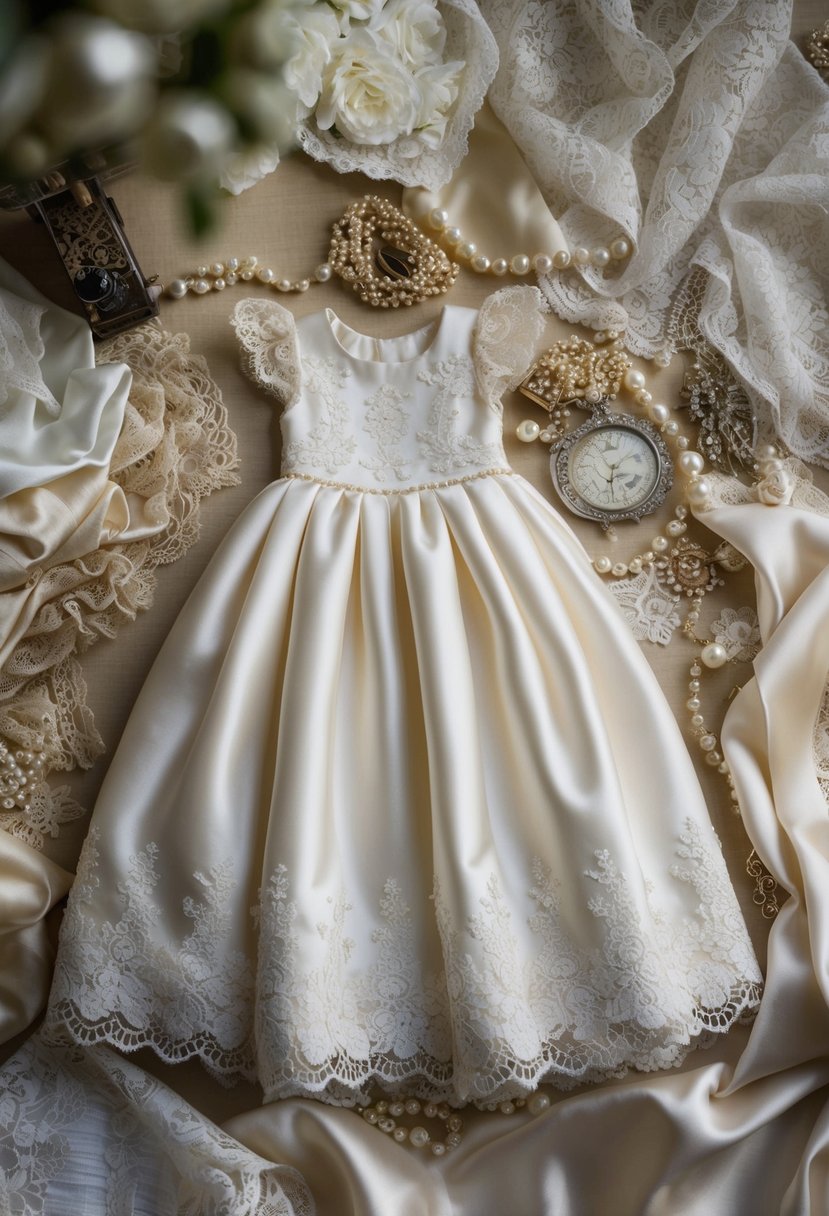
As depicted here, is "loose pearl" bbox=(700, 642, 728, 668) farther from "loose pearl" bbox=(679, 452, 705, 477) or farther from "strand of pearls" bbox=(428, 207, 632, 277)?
"strand of pearls" bbox=(428, 207, 632, 277)

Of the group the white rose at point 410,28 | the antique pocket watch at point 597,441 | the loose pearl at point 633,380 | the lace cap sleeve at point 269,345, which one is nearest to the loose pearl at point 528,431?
the antique pocket watch at point 597,441

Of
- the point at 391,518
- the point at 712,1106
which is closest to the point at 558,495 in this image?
the point at 391,518

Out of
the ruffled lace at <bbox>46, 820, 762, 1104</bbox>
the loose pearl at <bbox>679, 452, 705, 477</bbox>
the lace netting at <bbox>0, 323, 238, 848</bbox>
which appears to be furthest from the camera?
the loose pearl at <bbox>679, 452, 705, 477</bbox>

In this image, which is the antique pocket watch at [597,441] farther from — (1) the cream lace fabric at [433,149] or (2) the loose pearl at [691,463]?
(1) the cream lace fabric at [433,149]

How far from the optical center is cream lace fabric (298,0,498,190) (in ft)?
4.90

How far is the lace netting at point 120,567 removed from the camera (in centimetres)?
137

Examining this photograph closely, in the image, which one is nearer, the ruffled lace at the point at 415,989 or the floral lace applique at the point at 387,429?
the ruffled lace at the point at 415,989

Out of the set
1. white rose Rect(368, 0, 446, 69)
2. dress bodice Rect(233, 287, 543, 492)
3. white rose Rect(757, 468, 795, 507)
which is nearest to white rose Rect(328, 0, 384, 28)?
white rose Rect(368, 0, 446, 69)

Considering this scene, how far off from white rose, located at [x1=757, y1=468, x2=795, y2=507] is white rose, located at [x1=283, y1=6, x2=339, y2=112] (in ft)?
2.86

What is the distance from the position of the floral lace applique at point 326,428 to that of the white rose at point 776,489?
0.60m

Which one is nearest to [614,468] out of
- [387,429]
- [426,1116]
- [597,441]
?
[597,441]

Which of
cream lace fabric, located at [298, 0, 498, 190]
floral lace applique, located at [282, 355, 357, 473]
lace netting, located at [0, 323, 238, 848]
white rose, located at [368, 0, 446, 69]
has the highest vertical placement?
white rose, located at [368, 0, 446, 69]

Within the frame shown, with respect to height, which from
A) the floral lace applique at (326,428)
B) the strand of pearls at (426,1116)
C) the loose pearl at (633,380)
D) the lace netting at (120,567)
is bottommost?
the strand of pearls at (426,1116)

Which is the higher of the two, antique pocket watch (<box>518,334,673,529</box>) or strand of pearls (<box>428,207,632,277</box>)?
strand of pearls (<box>428,207,632,277</box>)
